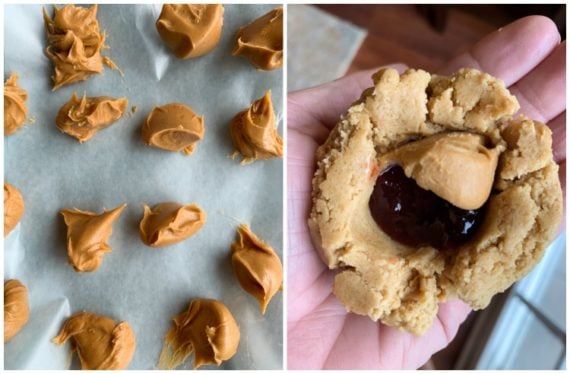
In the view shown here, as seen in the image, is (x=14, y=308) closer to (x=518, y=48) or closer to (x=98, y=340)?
(x=98, y=340)

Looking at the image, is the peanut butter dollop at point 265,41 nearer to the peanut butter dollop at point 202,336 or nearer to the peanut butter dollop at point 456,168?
the peanut butter dollop at point 456,168

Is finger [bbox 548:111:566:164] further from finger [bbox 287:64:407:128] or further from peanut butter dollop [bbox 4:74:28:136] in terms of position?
peanut butter dollop [bbox 4:74:28:136]

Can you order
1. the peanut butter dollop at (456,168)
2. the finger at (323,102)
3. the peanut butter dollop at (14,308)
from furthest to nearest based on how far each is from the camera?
1. the finger at (323,102)
2. the peanut butter dollop at (14,308)
3. the peanut butter dollop at (456,168)

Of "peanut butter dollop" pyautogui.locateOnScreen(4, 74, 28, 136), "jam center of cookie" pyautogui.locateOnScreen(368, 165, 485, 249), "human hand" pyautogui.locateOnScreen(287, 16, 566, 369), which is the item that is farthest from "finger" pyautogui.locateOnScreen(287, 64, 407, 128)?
"peanut butter dollop" pyautogui.locateOnScreen(4, 74, 28, 136)

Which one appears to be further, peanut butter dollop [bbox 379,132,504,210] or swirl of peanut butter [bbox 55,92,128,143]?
swirl of peanut butter [bbox 55,92,128,143]

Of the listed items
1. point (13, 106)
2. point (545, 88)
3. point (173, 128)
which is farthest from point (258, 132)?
point (545, 88)

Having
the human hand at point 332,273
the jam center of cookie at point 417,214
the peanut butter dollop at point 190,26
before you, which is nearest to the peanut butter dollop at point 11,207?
the peanut butter dollop at point 190,26
